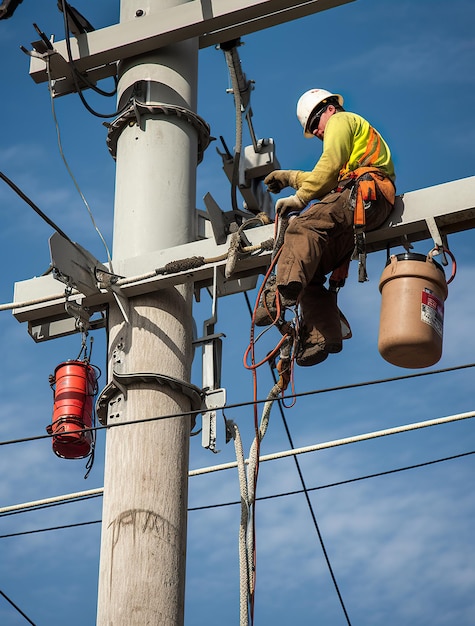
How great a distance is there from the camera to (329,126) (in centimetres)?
721

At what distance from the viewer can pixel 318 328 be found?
7184 millimetres

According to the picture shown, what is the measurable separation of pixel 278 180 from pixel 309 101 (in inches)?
22.0

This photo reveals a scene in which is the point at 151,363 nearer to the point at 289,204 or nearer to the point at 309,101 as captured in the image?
the point at 289,204

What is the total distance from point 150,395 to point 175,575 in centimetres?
93

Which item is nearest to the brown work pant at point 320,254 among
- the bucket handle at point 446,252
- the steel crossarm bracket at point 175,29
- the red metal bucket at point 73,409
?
the bucket handle at point 446,252

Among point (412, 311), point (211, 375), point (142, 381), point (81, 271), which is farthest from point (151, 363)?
point (412, 311)

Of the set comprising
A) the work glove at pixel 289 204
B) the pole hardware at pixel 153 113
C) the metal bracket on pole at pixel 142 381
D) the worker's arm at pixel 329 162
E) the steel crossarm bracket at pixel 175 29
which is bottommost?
the metal bracket on pole at pixel 142 381

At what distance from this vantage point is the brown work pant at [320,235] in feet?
21.8

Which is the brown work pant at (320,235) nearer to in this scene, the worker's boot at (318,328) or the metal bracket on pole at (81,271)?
the worker's boot at (318,328)

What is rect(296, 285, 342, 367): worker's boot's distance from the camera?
7.15 m

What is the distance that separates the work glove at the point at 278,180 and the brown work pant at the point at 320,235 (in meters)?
0.39

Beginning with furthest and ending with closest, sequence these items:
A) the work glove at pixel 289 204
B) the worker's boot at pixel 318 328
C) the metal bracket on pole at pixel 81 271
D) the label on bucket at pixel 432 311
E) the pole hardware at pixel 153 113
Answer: the pole hardware at pixel 153 113 < the worker's boot at pixel 318 328 < the work glove at pixel 289 204 < the metal bracket on pole at pixel 81 271 < the label on bucket at pixel 432 311

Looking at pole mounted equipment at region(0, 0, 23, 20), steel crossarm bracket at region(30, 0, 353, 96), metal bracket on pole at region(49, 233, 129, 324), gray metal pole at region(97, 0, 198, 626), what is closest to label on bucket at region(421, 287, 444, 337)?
gray metal pole at region(97, 0, 198, 626)

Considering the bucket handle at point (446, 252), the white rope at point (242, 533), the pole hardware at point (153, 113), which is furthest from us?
the pole hardware at point (153, 113)
